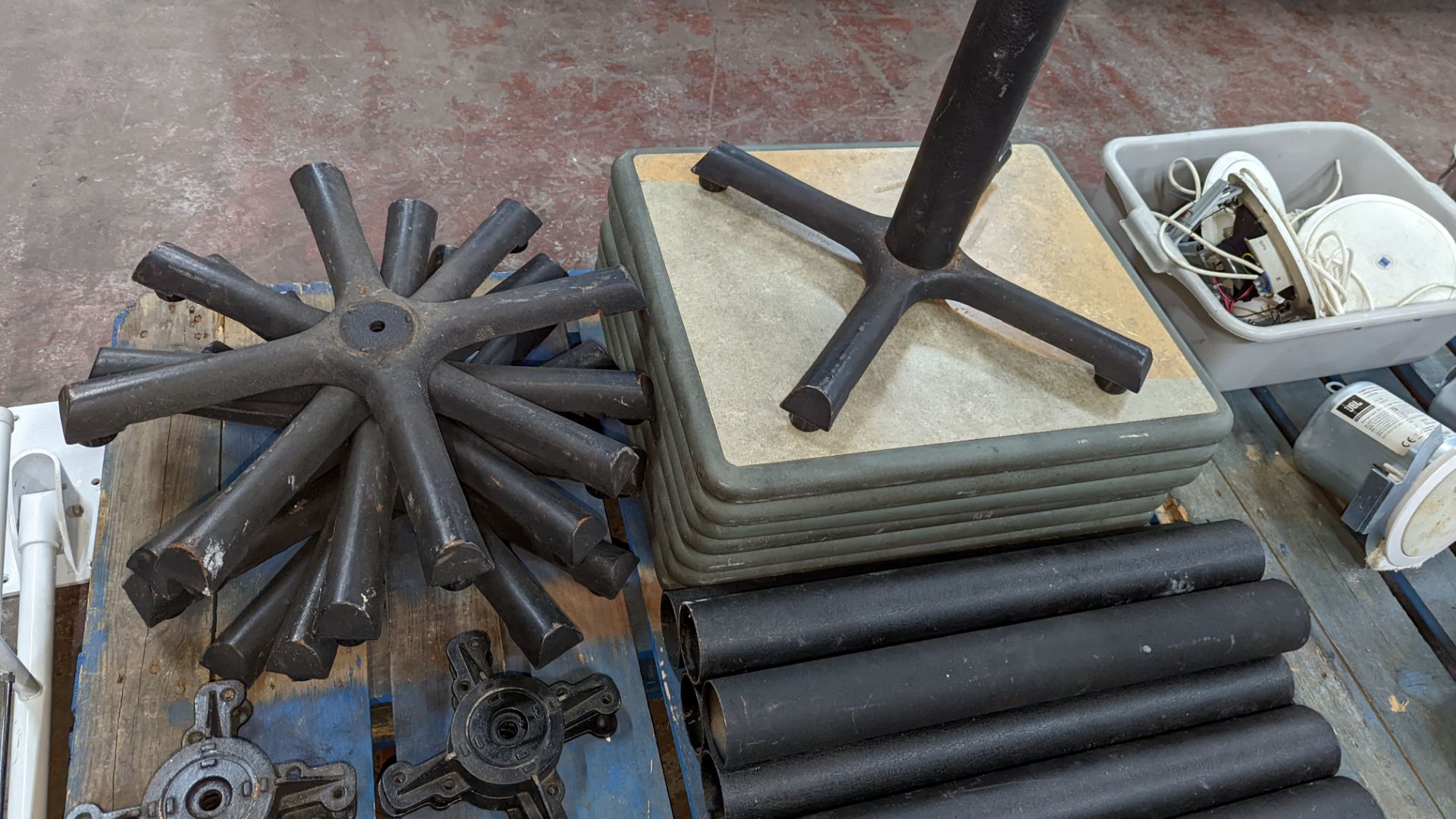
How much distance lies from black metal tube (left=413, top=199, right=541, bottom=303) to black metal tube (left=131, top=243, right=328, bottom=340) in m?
0.15

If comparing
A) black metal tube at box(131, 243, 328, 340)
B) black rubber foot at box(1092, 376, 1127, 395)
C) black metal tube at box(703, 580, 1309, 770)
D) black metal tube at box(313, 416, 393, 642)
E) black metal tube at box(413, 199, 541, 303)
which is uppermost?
black rubber foot at box(1092, 376, 1127, 395)

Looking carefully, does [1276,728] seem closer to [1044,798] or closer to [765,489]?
[1044,798]

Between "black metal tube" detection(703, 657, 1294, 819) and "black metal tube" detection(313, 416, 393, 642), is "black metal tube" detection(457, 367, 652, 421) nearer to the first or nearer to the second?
"black metal tube" detection(313, 416, 393, 642)

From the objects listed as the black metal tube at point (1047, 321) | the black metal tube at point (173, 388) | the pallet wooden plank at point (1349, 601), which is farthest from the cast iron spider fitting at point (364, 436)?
the pallet wooden plank at point (1349, 601)

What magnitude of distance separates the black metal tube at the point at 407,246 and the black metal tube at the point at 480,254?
0.08ft

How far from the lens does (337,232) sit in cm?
141

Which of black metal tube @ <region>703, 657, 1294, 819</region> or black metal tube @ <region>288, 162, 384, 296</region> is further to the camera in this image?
black metal tube @ <region>288, 162, 384, 296</region>

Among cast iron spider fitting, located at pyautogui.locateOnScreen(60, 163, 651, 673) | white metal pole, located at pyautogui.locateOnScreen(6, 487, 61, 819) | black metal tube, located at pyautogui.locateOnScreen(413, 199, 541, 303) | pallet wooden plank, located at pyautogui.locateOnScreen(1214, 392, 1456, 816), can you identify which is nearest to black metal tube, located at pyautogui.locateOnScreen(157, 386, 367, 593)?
cast iron spider fitting, located at pyautogui.locateOnScreen(60, 163, 651, 673)

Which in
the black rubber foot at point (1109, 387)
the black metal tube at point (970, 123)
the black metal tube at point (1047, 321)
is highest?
the black metal tube at point (970, 123)

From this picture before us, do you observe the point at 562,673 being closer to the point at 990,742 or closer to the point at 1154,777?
the point at 990,742

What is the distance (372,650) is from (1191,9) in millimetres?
3348

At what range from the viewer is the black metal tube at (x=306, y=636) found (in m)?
1.17

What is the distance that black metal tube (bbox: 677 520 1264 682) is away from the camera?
50.4 inches

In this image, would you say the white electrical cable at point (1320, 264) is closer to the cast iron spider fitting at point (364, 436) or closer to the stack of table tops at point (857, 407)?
the stack of table tops at point (857, 407)
